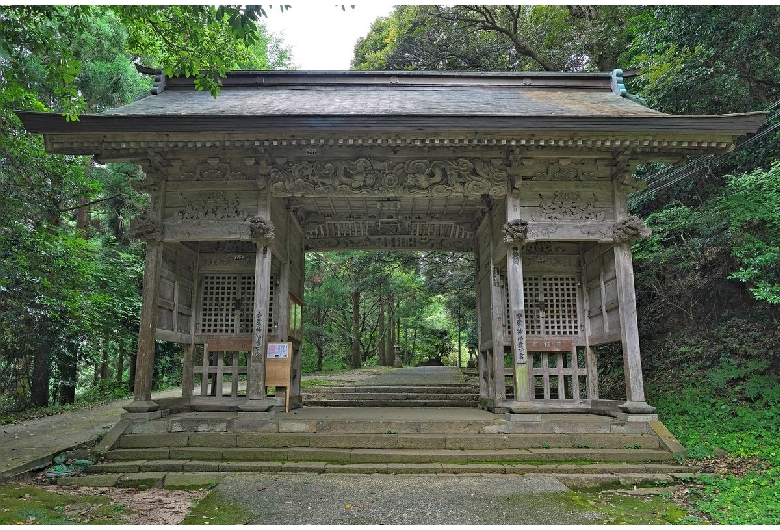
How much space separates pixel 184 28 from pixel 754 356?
35.0 ft

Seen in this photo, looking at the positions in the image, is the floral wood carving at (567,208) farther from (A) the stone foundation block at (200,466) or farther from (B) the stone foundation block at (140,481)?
(B) the stone foundation block at (140,481)

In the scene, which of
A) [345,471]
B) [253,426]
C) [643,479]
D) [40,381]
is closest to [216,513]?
[345,471]

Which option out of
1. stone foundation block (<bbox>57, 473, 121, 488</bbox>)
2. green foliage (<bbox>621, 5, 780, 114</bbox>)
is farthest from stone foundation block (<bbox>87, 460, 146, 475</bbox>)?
green foliage (<bbox>621, 5, 780, 114</bbox>)

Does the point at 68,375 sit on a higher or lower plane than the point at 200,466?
higher

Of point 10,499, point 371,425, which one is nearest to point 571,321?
point 371,425

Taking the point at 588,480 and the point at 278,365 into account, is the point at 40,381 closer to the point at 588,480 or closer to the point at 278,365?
the point at 278,365

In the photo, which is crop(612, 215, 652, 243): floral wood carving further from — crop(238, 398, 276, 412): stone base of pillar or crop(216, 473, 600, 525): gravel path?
crop(238, 398, 276, 412): stone base of pillar

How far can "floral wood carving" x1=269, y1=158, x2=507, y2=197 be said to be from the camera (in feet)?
26.8

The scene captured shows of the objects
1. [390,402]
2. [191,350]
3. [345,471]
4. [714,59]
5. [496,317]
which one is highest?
[714,59]

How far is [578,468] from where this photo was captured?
20.8 ft

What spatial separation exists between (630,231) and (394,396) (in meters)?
6.18

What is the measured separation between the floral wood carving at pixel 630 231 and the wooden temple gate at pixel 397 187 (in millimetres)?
28

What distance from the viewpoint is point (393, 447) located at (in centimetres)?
692

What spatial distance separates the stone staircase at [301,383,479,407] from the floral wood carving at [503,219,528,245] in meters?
4.33
